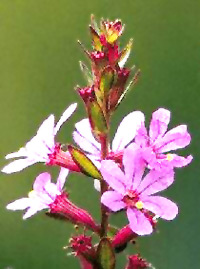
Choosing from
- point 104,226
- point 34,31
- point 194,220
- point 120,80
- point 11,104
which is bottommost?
point 104,226

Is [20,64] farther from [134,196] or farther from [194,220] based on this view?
[134,196]

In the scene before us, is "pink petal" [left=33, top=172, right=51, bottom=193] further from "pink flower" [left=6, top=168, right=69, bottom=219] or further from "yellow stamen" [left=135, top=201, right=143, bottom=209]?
"yellow stamen" [left=135, top=201, right=143, bottom=209]

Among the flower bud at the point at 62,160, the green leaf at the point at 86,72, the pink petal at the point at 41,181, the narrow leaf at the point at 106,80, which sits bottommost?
the pink petal at the point at 41,181

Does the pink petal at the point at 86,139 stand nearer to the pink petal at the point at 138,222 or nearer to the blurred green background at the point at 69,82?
the pink petal at the point at 138,222

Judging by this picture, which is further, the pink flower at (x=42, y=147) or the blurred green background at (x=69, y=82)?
the blurred green background at (x=69, y=82)

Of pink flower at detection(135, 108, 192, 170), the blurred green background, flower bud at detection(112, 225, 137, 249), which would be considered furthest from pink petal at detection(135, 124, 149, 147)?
the blurred green background

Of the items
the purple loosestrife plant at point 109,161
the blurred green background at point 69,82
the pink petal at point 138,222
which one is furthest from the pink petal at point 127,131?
the blurred green background at point 69,82

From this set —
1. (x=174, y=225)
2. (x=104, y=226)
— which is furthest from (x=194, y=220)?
(x=104, y=226)
